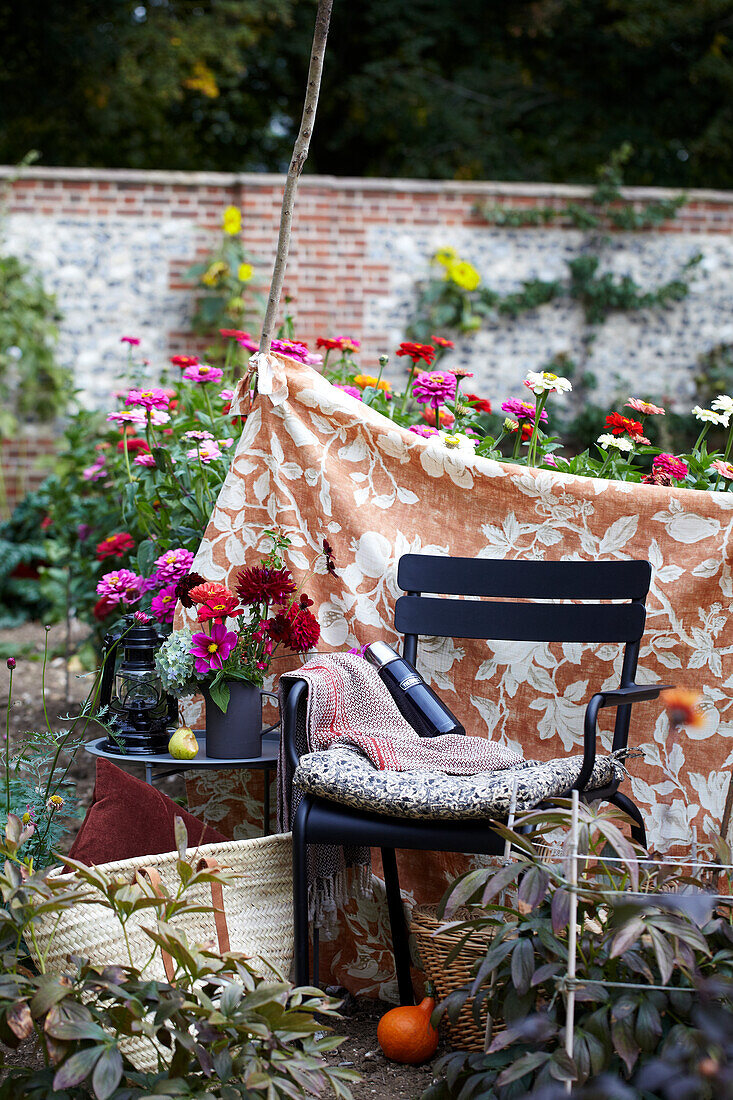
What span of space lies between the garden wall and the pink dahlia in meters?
3.96

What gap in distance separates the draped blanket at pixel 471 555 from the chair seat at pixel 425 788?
1.37ft

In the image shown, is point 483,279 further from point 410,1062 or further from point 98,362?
point 410,1062

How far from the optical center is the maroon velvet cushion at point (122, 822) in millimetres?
1811

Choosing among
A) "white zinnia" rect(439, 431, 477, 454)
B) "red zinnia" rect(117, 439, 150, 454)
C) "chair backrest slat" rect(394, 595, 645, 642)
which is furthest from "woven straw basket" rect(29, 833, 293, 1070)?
"red zinnia" rect(117, 439, 150, 454)

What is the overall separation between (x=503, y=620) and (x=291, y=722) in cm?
57

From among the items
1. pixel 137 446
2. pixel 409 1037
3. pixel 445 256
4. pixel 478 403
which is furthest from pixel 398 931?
pixel 445 256

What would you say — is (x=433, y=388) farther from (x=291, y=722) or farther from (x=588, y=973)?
(x=588, y=973)

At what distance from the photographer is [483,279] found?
21.0ft

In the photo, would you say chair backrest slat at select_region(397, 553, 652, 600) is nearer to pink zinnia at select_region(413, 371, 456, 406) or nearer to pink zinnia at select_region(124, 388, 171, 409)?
pink zinnia at select_region(413, 371, 456, 406)

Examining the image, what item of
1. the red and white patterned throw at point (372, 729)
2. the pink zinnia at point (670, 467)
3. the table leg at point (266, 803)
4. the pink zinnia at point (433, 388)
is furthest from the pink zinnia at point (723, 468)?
the table leg at point (266, 803)

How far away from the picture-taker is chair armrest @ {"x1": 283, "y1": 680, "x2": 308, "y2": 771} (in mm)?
1865

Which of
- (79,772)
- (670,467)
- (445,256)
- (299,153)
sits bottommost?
(79,772)

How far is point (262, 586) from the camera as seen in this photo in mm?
2035

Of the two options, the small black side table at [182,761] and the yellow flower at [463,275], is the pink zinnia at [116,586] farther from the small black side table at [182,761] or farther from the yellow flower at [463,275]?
the yellow flower at [463,275]
